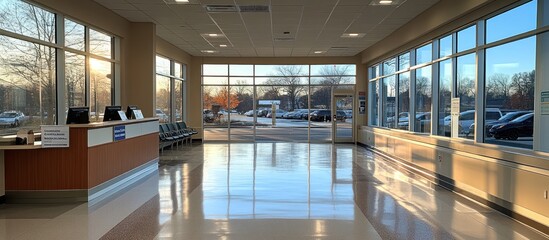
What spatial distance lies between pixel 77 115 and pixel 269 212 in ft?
11.3

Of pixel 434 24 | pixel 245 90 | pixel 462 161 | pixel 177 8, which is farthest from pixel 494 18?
pixel 245 90

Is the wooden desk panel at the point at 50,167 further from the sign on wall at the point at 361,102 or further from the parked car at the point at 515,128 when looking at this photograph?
the sign on wall at the point at 361,102

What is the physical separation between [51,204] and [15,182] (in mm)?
616

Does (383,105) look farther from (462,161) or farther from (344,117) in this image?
(462,161)

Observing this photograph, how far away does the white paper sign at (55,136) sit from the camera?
5723mm

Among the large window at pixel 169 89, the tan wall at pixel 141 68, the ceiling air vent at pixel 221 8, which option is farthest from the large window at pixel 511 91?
the large window at pixel 169 89

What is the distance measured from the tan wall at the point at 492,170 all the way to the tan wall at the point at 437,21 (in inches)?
84.6

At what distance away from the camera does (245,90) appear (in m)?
16.9

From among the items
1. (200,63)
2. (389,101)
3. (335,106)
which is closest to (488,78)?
(389,101)

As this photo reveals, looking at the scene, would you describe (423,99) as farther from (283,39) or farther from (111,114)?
(111,114)

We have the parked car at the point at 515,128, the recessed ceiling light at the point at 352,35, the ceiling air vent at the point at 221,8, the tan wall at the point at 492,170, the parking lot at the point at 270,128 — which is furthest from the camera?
the parking lot at the point at 270,128

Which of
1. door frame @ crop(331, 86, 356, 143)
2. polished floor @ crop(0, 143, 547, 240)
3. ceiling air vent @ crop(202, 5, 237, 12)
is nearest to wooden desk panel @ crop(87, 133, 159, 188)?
polished floor @ crop(0, 143, 547, 240)

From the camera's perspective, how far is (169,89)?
1415 cm

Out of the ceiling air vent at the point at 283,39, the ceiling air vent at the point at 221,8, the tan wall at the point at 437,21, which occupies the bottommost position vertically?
the tan wall at the point at 437,21
